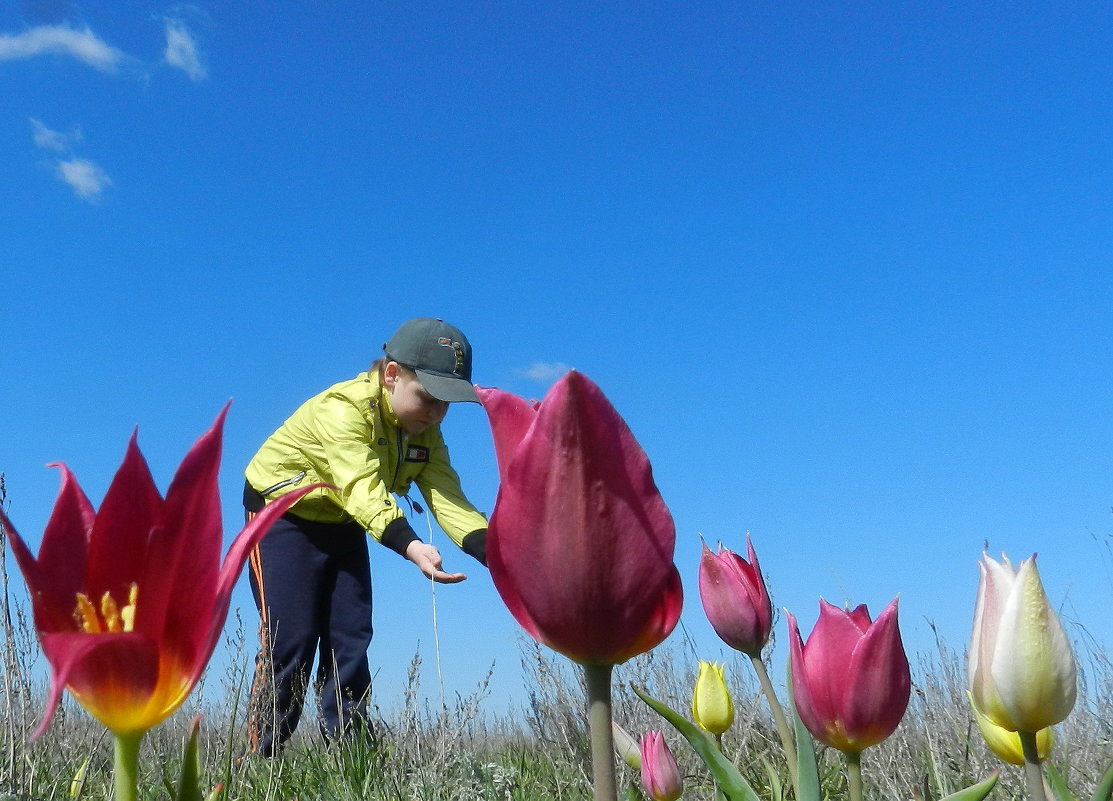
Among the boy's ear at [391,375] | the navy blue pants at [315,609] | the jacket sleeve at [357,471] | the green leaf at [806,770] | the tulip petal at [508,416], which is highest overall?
the boy's ear at [391,375]

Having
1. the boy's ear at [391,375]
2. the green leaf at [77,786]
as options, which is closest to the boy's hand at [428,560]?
the boy's ear at [391,375]

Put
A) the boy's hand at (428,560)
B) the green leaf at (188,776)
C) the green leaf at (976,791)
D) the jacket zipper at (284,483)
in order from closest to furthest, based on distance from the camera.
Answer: the green leaf at (188,776)
the green leaf at (976,791)
the boy's hand at (428,560)
the jacket zipper at (284,483)

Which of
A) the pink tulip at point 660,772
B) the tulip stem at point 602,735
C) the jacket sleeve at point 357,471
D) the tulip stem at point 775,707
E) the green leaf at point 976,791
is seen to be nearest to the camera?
the tulip stem at point 602,735

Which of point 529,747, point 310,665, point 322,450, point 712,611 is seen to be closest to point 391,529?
point 322,450

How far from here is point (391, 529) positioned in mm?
3064

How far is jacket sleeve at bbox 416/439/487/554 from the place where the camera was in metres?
3.65

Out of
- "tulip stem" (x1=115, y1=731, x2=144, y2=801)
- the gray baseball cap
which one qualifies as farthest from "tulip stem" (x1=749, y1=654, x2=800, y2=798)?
the gray baseball cap

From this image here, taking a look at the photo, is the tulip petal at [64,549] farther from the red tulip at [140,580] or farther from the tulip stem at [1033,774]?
the tulip stem at [1033,774]

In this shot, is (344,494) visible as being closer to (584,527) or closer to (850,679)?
(850,679)

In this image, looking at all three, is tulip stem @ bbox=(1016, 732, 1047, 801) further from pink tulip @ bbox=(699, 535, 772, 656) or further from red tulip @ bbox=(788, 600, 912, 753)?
pink tulip @ bbox=(699, 535, 772, 656)

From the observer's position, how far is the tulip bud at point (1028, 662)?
2.62 ft

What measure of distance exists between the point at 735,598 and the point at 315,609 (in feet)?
9.21

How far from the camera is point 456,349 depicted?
11.8 ft

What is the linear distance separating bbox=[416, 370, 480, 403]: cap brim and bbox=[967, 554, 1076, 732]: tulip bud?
2539 mm
